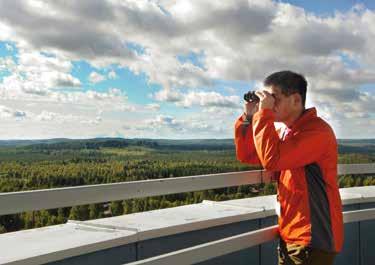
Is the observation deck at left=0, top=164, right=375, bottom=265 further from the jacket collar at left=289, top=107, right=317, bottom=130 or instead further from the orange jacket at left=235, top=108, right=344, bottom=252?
the jacket collar at left=289, top=107, right=317, bottom=130

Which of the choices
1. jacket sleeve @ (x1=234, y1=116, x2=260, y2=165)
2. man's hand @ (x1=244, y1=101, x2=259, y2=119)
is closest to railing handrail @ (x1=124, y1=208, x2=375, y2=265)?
jacket sleeve @ (x1=234, y1=116, x2=260, y2=165)

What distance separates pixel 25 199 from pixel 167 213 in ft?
4.55

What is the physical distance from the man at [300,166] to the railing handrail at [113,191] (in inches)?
36.3

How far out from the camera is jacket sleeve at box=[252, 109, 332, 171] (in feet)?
10.9

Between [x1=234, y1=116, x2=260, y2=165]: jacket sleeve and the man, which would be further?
[x1=234, y1=116, x2=260, y2=165]: jacket sleeve

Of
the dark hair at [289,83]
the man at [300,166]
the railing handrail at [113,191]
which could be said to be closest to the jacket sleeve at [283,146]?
the man at [300,166]

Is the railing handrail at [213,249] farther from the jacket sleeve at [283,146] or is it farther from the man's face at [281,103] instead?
the man's face at [281,103]

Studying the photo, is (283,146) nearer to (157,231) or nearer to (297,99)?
(297,99)

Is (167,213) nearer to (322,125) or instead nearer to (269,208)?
(269,208)

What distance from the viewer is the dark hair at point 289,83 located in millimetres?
3537

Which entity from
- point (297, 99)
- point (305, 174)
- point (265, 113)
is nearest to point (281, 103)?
point (297, 99)

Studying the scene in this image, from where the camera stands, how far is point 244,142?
4.11 metres

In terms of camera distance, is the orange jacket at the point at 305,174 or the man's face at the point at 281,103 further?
the man's face at the point at 281,103

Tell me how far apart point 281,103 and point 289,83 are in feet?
0.45
